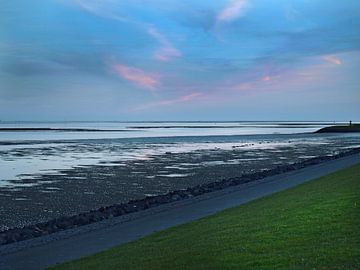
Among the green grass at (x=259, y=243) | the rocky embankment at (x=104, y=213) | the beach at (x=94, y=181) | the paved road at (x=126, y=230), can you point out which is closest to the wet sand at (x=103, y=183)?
the beach at (x=94, y=181)

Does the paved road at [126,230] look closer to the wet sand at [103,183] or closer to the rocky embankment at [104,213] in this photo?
the rocky embankment at [104,213]

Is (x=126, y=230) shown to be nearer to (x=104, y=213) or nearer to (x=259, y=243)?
(x=104, y=213)

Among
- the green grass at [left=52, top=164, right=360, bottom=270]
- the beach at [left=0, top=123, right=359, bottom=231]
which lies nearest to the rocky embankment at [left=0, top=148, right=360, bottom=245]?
the beach at [left=0, top=123, right=359, bottom=231]

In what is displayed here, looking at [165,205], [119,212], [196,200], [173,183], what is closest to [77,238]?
[119,212]

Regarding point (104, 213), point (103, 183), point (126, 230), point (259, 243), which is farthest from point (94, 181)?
point (259, 243)

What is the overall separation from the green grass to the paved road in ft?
3.35

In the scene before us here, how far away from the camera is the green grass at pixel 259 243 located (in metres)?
9.38

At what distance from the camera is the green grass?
369 inches

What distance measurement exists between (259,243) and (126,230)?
641cm

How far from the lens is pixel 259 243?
36.3 ft

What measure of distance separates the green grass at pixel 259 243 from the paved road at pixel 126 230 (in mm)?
1021

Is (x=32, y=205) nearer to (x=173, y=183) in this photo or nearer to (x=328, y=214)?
(x=173, y=183)

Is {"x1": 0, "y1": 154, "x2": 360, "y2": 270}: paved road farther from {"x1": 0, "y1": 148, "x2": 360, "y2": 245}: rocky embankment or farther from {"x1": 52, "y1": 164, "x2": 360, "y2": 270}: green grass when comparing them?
{"x1": 0, "y1": 148, "x2": 360, "y2": 245}: rocky embankment

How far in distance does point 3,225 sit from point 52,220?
1.88 metres
